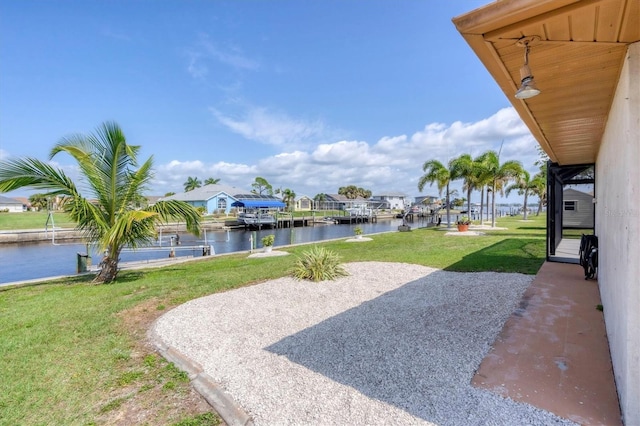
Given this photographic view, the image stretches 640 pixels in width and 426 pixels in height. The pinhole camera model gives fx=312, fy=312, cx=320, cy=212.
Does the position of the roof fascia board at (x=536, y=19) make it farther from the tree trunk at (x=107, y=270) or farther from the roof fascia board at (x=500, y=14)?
the tree trunk at (x=107, y=270)

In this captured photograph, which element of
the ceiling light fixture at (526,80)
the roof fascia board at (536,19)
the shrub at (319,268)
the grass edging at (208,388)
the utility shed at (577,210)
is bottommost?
the grass edging at (208,388)

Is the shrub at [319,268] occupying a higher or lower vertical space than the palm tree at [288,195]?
lower

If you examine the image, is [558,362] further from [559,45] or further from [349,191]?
[349,191]

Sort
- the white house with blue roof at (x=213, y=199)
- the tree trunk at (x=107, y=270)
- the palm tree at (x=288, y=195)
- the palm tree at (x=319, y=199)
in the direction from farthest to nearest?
the palm tree at (x=319, y=199)
the palm tree at (x=288, y=195)
the white house with blue roof at (x=213, y=199)
the tree trunk at (x=107, y=270)

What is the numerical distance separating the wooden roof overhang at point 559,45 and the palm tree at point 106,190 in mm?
7184

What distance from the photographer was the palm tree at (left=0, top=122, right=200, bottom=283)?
274 inches

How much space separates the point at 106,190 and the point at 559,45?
8.69 m

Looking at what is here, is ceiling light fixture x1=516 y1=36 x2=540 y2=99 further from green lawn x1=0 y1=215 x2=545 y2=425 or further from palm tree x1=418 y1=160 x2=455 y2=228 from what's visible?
palm tree x1=418 y1=160 x2=455 y2=228

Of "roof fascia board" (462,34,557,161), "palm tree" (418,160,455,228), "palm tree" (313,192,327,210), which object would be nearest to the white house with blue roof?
"palm tree" (313,192,327,210)

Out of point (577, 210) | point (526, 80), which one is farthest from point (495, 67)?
point (577, 210)

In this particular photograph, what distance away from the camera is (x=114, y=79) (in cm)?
1404

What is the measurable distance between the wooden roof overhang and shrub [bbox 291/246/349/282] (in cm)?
473

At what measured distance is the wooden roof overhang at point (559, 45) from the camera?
172cm

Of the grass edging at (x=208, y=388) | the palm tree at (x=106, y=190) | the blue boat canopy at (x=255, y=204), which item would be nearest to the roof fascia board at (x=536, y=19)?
the grass edging at (x=208, y=388)
